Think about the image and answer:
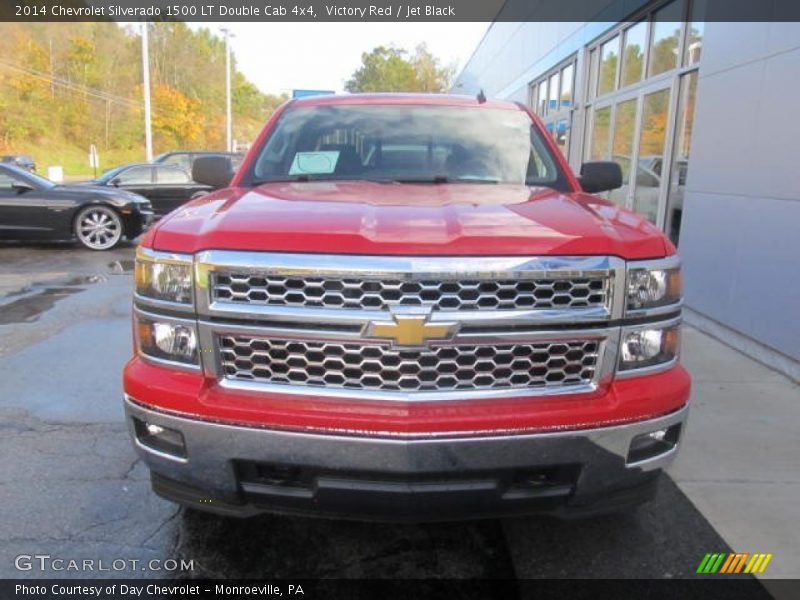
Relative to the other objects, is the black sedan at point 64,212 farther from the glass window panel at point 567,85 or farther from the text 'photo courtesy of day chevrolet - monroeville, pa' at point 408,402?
the glass window panel at point 567,85

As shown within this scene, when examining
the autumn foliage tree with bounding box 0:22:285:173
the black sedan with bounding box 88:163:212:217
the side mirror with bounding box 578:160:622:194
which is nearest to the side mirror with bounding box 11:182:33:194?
the black sedan with bounding box 88:163:212:217

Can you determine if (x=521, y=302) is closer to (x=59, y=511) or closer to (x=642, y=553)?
(x=642, y=553)

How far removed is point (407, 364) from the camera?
2094mm

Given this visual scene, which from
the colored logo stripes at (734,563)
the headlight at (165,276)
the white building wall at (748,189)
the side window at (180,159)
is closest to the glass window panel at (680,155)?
the white building wall at (748,189)

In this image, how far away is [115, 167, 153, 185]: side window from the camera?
14.4 meters

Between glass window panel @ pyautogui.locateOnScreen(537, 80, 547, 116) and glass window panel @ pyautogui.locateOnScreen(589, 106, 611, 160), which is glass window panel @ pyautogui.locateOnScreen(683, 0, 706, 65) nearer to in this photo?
glass window panel @ pyautogui.locateOnScreen(589, 106, 611, 160)

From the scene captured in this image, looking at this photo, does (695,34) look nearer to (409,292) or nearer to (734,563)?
(734,563)

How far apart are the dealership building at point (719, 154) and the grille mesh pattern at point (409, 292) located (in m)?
3.58

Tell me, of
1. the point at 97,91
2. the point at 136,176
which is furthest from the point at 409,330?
the point at 97,91

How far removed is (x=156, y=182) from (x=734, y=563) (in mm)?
14131

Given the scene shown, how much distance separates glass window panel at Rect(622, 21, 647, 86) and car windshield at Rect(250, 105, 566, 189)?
631cm

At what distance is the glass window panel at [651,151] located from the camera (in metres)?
8.16

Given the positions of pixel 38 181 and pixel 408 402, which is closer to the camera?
pixel 408 402

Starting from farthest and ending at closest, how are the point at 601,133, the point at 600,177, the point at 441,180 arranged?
the point at 601,133
the point at 600,177
the point at 441,180
